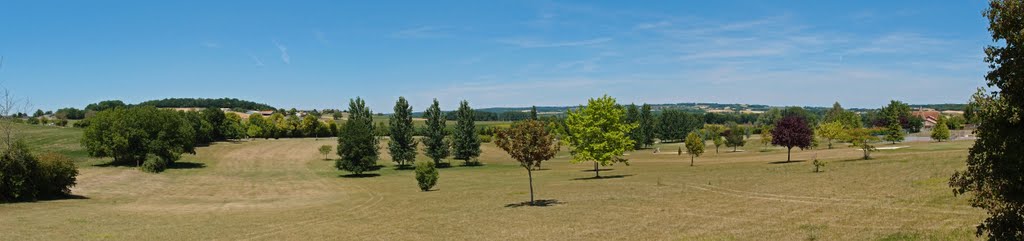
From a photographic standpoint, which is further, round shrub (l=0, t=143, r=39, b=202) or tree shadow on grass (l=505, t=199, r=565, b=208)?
round shrub (l=0, t=143, r=39, b=202)

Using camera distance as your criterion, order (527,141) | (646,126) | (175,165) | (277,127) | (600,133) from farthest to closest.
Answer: (646,126) < (277,127) < (175,165) < (600,133) < (527,141)

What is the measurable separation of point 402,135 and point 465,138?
11.4 m

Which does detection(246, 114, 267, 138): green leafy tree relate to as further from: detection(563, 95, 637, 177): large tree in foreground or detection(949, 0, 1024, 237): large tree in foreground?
detection(949, 0, 1024, 237): large tree in foreground

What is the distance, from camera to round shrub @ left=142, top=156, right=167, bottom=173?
85.2 metres

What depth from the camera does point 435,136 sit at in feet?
335

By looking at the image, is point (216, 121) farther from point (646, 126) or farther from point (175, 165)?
point (646, 126)

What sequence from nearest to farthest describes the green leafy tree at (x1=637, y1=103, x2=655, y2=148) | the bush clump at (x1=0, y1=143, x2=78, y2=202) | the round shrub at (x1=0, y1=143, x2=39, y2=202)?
1. the round shrub at (x1=0, y1=143, x2=39, y2=202)
2. the bush clump at (x1=0, y1=143, x2=78, y2=202)
3. the green leafy tree at (x1=637, y1=103, x2=655, y2=148)

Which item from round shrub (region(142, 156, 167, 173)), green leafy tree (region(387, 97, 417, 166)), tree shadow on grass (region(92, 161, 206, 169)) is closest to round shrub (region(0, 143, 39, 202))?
round shrub (region(142, 156, 167, 173))

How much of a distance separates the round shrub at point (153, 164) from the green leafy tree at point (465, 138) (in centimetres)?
4590

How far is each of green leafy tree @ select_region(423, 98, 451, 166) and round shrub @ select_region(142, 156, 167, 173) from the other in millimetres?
40293

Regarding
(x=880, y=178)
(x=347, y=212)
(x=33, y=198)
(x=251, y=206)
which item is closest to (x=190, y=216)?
(x=251, y=206)

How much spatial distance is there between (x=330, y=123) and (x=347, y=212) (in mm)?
150118

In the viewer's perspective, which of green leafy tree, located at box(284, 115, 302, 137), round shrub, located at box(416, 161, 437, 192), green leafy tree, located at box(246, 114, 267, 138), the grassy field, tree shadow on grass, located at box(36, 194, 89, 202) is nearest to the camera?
the grassy field

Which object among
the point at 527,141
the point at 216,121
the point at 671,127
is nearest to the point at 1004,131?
the point at 527,141
